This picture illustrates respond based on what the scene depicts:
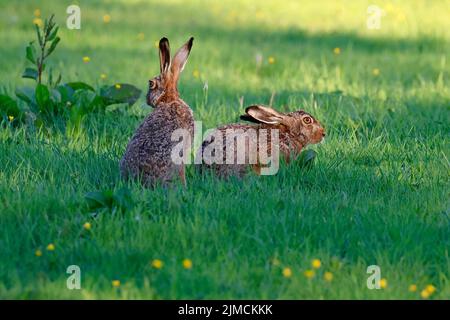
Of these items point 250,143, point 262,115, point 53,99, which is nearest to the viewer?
point 250,143

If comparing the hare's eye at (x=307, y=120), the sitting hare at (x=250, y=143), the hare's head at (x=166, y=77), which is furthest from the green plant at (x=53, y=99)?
the hare's eye at (x=307, y=120)

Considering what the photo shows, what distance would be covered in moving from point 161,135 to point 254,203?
33.2 inches

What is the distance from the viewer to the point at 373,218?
5.42 meters

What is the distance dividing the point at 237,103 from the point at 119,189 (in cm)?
340

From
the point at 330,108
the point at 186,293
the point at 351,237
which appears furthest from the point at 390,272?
the point at 330,108

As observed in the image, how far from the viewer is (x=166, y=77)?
6398mm

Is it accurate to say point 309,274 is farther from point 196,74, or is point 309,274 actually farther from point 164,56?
point 196,74

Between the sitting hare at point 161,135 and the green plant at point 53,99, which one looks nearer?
the sitting hare at point 161,135

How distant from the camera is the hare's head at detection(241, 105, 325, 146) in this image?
6533mm

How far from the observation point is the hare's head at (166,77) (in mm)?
6359

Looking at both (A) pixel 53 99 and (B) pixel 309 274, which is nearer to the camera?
(B) pixel 309 274

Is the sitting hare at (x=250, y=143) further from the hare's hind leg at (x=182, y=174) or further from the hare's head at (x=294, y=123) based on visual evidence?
the hare's hind leg at (x=182, y=174)

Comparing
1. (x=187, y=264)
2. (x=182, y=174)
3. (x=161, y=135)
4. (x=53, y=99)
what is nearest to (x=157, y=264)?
(x=187, y=264)

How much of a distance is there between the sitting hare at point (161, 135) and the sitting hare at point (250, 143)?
201 millimetres
